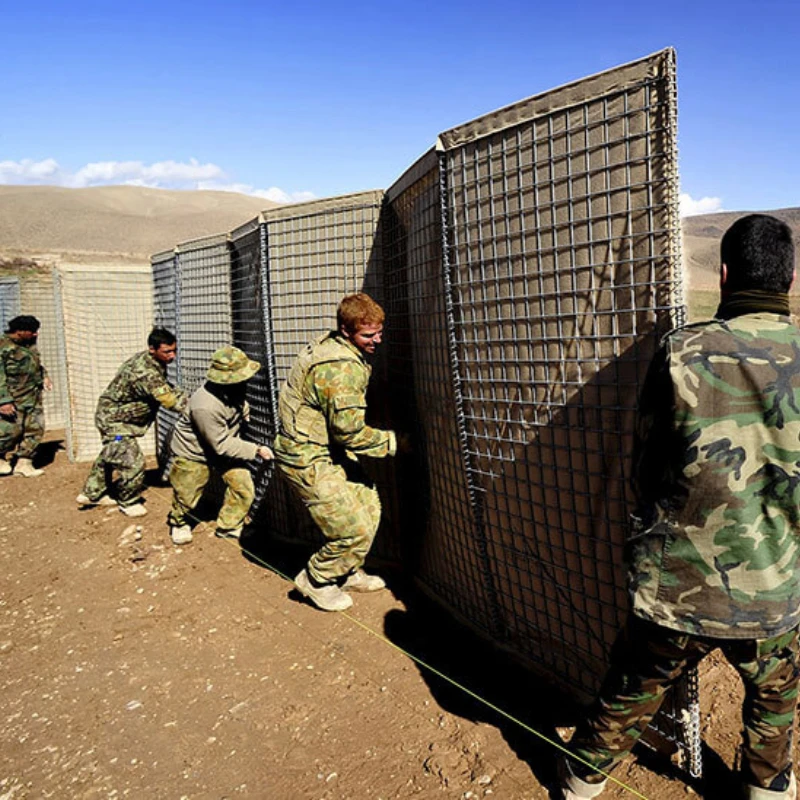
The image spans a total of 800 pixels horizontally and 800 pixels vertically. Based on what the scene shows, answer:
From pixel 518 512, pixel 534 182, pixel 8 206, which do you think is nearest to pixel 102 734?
pixel 518 512

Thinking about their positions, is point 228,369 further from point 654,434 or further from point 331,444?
point 654,434

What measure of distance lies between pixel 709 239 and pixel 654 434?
252 feet

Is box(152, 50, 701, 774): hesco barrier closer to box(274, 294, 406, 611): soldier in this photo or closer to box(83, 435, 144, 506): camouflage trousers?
box(274, 294, 406, 611): soldier

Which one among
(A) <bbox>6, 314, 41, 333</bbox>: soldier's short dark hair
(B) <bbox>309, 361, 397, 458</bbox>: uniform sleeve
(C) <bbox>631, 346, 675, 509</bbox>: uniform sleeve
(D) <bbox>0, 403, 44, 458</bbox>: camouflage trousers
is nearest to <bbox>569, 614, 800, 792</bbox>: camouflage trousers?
(C) <bbox>631, 346, 675, 509</bbox>: uniform sleeve

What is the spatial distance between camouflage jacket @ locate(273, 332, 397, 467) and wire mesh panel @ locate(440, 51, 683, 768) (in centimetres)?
76

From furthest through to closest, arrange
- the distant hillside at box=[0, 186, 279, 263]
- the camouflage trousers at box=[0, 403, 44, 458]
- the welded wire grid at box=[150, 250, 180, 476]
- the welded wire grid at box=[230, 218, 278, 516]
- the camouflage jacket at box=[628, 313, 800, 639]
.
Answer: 1. the distant hillside at box=[0, 186, 279, 263]
2. the camouflage trousers at box=[0, 403, 44, 458]
3. the welded wire grid at box=[150, 250, 180, 476]
4. the welded wire grid at box=[230, 218, 278, 516]
5. the camouflage jacket at box=[628, 313, 800, 639]

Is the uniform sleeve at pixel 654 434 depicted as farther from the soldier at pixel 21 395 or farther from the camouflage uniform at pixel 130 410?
the soldier at pixel 21 395

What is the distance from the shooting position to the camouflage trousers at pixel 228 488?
17.9ft

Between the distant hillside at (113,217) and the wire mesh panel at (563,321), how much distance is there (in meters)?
48.1

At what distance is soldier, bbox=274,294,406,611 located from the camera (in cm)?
382

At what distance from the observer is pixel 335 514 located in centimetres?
400

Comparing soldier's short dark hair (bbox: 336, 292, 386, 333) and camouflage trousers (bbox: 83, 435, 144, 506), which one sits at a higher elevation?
soldier's short dark hair (bbox: 336, 292, 386, 333)

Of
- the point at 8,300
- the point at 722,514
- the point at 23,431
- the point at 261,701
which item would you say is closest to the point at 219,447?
the point at 261,701

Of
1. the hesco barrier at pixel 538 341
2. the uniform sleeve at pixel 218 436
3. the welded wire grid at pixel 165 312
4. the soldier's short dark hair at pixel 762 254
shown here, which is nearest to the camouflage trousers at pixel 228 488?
the uniform sleeve at pixel 218 436
